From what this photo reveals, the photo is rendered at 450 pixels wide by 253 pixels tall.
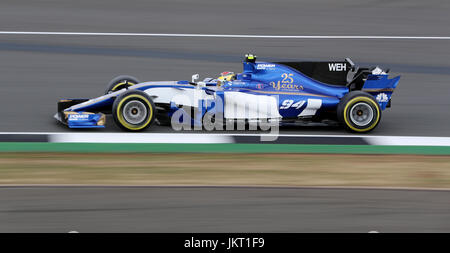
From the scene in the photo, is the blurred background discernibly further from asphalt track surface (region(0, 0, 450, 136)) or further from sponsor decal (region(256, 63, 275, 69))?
sponsor decal (region(256, 63, 275, 69))

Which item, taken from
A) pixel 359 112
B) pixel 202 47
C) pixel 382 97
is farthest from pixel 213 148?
pixel 202 47

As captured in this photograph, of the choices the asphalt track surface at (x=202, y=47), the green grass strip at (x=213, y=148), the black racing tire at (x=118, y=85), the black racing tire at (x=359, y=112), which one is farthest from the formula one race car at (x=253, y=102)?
the green grass strip at (x=213, y=148)

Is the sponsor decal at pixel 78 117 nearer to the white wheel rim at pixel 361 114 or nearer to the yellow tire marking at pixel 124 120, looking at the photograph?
the yellow tire marking at pixel 124 120

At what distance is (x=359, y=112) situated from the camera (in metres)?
10.6

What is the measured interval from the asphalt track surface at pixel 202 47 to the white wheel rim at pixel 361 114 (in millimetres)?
336

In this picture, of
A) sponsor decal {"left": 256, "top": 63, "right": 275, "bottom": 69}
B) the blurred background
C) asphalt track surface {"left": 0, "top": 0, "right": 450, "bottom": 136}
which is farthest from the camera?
asphalt track surface {"left": 0, "top": 0, "right": 450, "bottom": 136}

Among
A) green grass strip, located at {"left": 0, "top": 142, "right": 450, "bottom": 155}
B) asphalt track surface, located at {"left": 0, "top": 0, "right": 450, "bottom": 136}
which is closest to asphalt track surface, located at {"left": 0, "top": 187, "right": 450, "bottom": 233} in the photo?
green grass strip, located at {"left": 0, "top": 142, "right": 450, "bottom": 155}

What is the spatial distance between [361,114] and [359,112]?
0.15 feet

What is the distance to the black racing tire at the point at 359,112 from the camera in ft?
34.4

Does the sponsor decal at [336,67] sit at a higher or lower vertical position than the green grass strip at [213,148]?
higher

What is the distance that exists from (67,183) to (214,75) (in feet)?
19.6

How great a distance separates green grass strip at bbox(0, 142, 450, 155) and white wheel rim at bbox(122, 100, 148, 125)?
0.59 m

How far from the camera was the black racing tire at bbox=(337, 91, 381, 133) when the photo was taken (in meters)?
10.5

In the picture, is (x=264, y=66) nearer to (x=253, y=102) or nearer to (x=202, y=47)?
(x=253, y=102)
